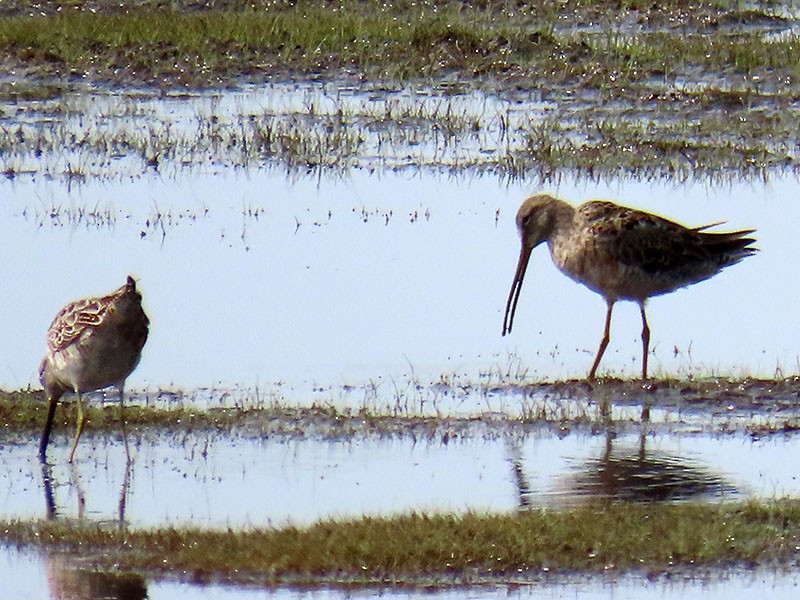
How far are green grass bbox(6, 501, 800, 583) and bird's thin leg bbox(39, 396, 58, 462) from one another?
169 centimetres

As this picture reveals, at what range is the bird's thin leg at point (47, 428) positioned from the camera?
418 inches

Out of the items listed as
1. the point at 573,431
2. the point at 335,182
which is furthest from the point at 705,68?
the point at 573,431

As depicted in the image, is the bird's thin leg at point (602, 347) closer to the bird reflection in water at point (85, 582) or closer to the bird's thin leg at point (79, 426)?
the bird's thin leg at point (79, 426)

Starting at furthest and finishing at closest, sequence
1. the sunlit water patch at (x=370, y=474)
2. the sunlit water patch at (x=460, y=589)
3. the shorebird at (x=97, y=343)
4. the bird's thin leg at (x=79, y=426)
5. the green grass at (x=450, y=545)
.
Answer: the shorebird at (x=97, y=343)
the bird's thin leg at (x=79, y=426)
the sunlit water patch at (x=370, y=474)
the green grass at (x=450, y=545)
the sunlit water patch at (x=460, y=589)

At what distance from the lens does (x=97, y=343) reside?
10.5 metres

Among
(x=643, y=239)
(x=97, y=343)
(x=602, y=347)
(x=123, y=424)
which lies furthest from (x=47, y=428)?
(x=643, y=239)

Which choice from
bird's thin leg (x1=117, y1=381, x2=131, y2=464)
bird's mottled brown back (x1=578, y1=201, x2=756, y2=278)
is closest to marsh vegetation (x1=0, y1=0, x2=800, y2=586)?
bird's thin leg (x1=117, y1=381, x2=131, y2=464)

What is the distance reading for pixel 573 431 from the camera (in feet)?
35.5

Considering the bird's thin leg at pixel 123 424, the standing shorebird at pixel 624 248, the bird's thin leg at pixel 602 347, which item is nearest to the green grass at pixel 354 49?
the standing shorebird at pixel 624 248

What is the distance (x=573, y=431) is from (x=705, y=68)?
1261cm

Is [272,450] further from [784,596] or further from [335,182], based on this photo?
[335,182]

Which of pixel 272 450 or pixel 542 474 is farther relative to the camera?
pixel 272 450

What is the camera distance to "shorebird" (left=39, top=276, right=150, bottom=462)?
34.6ft

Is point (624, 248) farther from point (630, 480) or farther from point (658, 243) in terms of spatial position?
point (630, 480)
